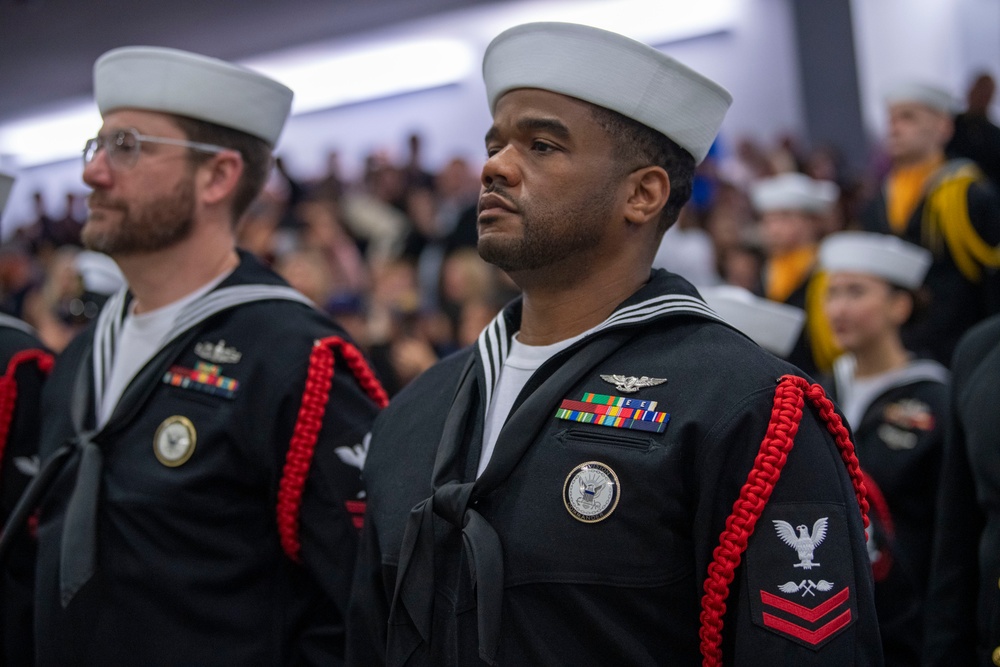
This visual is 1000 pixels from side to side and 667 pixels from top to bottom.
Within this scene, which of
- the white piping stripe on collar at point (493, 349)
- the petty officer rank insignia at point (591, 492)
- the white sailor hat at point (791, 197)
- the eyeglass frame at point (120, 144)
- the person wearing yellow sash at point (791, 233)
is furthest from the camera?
the white sailor hat at point (791, 197)

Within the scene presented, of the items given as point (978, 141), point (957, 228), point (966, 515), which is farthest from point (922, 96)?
point (966, 515)

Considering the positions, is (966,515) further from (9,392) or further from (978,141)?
(978,141)

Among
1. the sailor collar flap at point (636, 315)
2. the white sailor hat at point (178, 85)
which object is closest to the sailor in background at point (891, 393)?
the sailor collar flap at point (636, 315)

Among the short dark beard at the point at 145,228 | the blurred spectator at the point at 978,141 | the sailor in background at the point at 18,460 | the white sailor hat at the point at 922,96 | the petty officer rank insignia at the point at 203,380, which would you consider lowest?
the sailor in background at the point at 18,460

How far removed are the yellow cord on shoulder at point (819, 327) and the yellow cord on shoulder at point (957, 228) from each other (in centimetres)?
58

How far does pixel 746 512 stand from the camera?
1795 mm

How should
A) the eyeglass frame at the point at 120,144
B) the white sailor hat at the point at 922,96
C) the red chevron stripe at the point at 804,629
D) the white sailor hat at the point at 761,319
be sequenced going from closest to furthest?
the red chevron stripe at the point at 804,629, the eyeglass frame at the point at 120,144, the white sailor hat at the point at 761,319, the white sailor hat at the point at 922,96

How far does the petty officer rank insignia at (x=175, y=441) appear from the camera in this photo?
8.48ft

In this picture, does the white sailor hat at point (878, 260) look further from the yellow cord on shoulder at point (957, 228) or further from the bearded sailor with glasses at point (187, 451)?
the bearded sailor with glasses at point (187, 451)

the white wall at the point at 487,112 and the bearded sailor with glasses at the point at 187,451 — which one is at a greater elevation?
the white wall at the point at 487,112

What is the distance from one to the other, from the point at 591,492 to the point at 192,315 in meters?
1.29

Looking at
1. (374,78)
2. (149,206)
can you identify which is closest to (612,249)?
(149,206)

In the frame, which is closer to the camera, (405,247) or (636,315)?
(636,315)

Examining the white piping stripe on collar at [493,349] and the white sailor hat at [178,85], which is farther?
the white sailor hat at [178,85]
